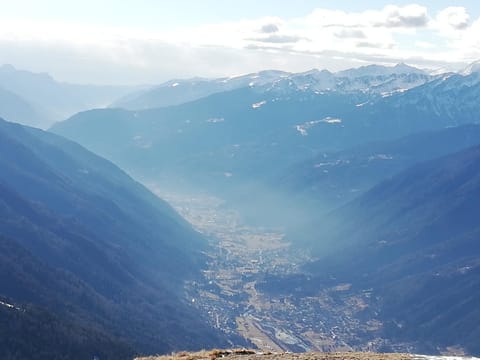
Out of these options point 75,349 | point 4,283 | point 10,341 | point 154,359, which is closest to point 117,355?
point 75,349

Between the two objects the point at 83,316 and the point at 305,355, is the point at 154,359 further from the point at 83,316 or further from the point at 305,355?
the point at 83,316

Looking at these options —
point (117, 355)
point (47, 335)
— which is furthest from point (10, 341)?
point (117, 355)

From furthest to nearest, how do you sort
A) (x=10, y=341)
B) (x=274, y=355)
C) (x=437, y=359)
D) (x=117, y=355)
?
(x=117, y=355) < (x=10, y=341) < (x=274, y=355) < (x=437, y=359)

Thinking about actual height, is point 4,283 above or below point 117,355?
above

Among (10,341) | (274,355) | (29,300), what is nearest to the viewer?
(274,355)

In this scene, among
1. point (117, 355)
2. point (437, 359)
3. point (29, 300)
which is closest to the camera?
point (437, 359)

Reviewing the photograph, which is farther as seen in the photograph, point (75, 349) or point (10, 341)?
point (75, 349)

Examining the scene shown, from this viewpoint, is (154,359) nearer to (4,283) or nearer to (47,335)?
(47,335)

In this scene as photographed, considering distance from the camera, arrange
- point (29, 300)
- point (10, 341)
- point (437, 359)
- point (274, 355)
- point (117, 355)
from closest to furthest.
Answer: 1. point (437, 359)
2. point (274, 355)
3. point (10, 341)
4. point (117, 355)
5. point (29, 300)

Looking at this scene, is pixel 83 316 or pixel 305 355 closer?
pixel 305 355
